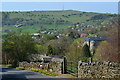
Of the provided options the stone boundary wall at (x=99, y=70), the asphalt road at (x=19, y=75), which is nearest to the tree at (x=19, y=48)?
the asphalt road at (x=19, y=75)

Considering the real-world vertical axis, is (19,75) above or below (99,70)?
below

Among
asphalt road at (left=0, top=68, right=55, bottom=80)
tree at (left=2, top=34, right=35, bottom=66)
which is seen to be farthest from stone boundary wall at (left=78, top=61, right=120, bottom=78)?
tree at (left=2, top=34, right=35, bottom=66)

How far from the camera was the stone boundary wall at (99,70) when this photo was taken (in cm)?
1563

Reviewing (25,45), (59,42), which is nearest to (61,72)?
(25,45)

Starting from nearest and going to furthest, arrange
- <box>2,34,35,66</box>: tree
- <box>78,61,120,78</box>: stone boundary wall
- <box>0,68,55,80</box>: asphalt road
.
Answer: <box>78,61,120,78</box>: stone boundary wall → <box>0,68,55,80</box>: asphalt road → <box>2,34,35,66</box>: tree

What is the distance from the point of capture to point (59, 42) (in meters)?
89.1

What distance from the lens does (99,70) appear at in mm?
16234

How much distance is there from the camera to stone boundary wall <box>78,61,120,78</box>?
15626 mm

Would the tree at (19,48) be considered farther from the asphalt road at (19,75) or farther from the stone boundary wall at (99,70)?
the stone boundary wall at (99,70)

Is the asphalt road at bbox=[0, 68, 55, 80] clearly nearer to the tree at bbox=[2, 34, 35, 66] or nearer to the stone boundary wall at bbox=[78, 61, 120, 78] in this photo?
the stone boundary wall at bbox=[78, 61, 120, 78]

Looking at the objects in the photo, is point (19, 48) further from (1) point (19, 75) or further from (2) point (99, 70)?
(2) point (99, 70)

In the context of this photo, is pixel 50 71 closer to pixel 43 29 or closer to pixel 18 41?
pixel 18 41

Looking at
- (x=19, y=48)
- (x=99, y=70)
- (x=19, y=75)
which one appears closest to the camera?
(x=99, y=70)

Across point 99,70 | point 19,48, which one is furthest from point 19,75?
point 19,48
